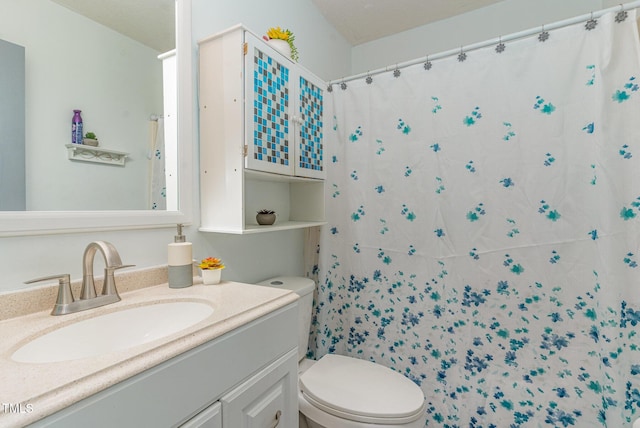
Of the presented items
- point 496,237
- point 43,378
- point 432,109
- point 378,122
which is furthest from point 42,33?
point 496,237

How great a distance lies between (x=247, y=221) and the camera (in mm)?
1347

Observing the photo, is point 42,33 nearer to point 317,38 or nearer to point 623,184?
point 317,38

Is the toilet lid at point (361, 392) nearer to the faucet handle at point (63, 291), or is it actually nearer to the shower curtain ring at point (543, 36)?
the faucet handle at point (63, 291)

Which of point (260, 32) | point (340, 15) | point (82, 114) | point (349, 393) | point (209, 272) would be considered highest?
point (340, 15)

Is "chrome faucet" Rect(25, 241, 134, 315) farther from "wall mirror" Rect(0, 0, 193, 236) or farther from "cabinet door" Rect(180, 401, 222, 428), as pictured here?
"cabinet door" Rect(180, 401, 222, 428)

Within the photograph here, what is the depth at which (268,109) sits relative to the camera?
3.70 ft

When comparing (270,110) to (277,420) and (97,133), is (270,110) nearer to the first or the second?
(97,133)

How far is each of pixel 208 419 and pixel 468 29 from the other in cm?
239

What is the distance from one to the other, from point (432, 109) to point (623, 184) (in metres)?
0.79

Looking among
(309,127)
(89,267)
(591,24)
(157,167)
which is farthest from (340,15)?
(89,267)

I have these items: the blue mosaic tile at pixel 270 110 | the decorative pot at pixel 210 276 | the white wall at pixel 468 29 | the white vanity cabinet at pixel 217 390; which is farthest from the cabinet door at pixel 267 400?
the white wall at pixel 468 29

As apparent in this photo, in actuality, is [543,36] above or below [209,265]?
above

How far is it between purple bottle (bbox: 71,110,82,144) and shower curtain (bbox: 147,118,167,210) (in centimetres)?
19

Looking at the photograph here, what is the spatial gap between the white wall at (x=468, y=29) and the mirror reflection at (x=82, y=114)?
65.4 inches
